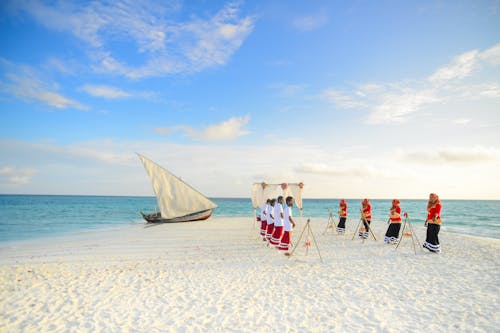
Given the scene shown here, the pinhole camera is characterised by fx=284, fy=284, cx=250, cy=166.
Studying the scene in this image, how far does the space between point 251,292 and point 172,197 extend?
19613 mm

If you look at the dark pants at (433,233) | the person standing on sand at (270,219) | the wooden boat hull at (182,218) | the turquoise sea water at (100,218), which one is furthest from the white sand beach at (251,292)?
the wooden boat hull at (182,218)

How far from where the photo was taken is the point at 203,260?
379 inches

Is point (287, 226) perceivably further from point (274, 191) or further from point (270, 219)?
point (274, 191)

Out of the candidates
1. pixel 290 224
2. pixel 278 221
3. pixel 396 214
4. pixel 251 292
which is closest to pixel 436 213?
pixel 396 214

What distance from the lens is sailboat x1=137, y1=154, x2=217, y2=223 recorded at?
79.3ft

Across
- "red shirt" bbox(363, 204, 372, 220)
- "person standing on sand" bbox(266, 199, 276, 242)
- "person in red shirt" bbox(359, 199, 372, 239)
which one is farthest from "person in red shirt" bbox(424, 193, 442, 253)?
"person standing on sand" bbox(266, 199, 276, 242)

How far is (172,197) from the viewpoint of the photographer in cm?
2480

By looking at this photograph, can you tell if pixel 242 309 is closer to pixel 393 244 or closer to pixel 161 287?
pixel 161 287

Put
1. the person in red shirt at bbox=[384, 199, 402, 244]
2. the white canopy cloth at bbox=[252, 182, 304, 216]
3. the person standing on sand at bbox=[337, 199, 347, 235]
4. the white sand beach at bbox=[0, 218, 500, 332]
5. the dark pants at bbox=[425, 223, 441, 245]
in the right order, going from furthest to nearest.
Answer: the person standing on sand at bbox=[337, 199, 347, 235] → the white canopy cloth at bbox=[252, 182, 304, 216] → the person in red shirt at bbox=[384, 199, 402, 244] → the dark pants at bbox=[425, 223, 441, 245] → the white sand beach at bbox=[0, 218, 500, 332]

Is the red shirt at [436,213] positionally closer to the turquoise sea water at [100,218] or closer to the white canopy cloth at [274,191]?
the white canopy cloth at [274,191]

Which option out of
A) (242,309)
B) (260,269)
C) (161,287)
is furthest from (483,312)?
(161,287)

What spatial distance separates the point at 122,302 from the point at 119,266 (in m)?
3.35

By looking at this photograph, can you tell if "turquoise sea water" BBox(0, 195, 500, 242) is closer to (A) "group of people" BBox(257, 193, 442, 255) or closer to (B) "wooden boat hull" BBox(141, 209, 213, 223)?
(B) "wooden boat hull" BBox(141, 209, 213, 223)

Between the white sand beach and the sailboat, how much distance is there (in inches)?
533
